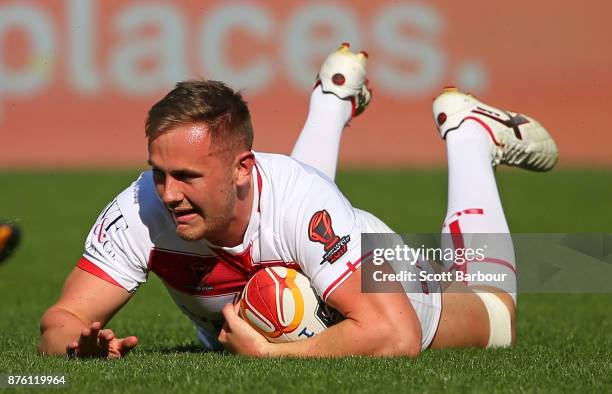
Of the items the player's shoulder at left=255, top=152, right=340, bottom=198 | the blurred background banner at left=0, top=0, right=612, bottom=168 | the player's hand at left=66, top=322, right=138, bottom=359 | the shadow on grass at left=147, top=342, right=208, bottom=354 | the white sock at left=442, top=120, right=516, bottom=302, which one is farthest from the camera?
the blurred background banner at left=0, top=0, right=612, bottom=168

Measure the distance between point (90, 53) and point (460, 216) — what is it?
18406mm

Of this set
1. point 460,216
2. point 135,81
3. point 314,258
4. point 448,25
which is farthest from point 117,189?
point 314,258

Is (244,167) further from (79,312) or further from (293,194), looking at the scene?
(79,312)

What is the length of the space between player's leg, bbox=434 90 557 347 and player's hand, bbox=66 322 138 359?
1.91 meters

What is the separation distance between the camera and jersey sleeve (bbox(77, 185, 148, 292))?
605 centimetres

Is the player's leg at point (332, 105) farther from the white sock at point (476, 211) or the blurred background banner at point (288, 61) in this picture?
the blurred background banner at point (288, 61)

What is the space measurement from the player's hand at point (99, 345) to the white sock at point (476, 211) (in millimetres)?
2439

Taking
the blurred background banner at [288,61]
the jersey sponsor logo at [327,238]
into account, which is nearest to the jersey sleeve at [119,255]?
the jersey sponsor logo at [327,238]

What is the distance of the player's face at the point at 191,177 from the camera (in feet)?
18.2

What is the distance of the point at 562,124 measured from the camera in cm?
2448

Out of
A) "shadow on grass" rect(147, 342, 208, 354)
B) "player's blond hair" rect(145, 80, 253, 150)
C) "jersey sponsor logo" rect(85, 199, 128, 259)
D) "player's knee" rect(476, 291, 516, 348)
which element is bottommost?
"shadow on grass" rect(147, 342, 208, 354)

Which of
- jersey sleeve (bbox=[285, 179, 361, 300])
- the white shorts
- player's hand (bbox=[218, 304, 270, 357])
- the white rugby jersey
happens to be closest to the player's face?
the white rugby jersey

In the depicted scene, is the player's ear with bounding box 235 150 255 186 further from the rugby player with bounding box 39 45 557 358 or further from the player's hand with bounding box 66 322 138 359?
the player's hand with bounding box 66 322 138 359

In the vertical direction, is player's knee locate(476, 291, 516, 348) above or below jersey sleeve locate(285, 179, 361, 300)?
below
